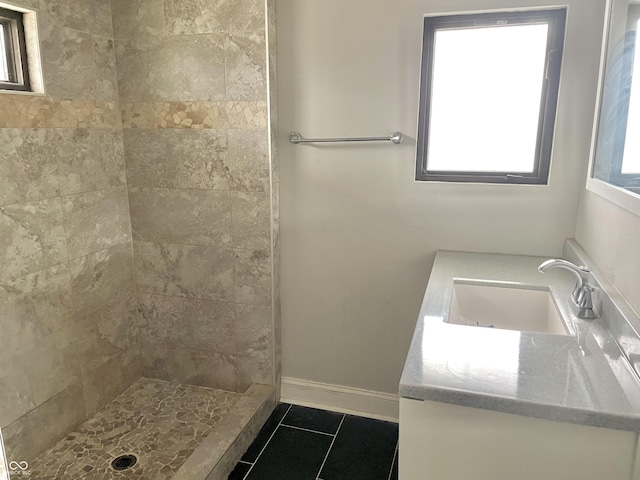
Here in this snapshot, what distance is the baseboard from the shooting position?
238 centimetres

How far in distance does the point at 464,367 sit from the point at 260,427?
1.47 m

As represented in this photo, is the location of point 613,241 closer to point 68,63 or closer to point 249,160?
point 249,160

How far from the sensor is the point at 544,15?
183cm

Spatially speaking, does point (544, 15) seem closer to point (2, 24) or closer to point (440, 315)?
point (440, 315)

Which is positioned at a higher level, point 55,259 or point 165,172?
point 165,172

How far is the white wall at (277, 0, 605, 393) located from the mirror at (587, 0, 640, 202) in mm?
231

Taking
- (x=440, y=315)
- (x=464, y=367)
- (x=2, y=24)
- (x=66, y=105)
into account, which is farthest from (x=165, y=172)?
(x=464, y=367)

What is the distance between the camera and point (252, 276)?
237 centimetres

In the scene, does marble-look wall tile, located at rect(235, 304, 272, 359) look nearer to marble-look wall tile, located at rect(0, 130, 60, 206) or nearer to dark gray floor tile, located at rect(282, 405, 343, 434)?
dark gray floor tile, located at rect(282, 405, 343, 434)

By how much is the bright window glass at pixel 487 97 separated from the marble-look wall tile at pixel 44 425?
204cm

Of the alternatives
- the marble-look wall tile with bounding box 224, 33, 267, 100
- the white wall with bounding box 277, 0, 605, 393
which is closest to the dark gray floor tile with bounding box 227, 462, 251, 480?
the white wall with bounding box 277, 0, 605, 393

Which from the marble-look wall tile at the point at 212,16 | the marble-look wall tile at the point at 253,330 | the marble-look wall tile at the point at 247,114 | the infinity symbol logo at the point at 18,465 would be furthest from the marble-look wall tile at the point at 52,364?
the marble-look wall tile at the point at 212,16

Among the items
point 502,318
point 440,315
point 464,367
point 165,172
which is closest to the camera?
point 464,367

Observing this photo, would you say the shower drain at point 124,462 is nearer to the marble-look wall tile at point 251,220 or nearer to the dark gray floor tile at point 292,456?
the dark gray floor tile at point 292,456
